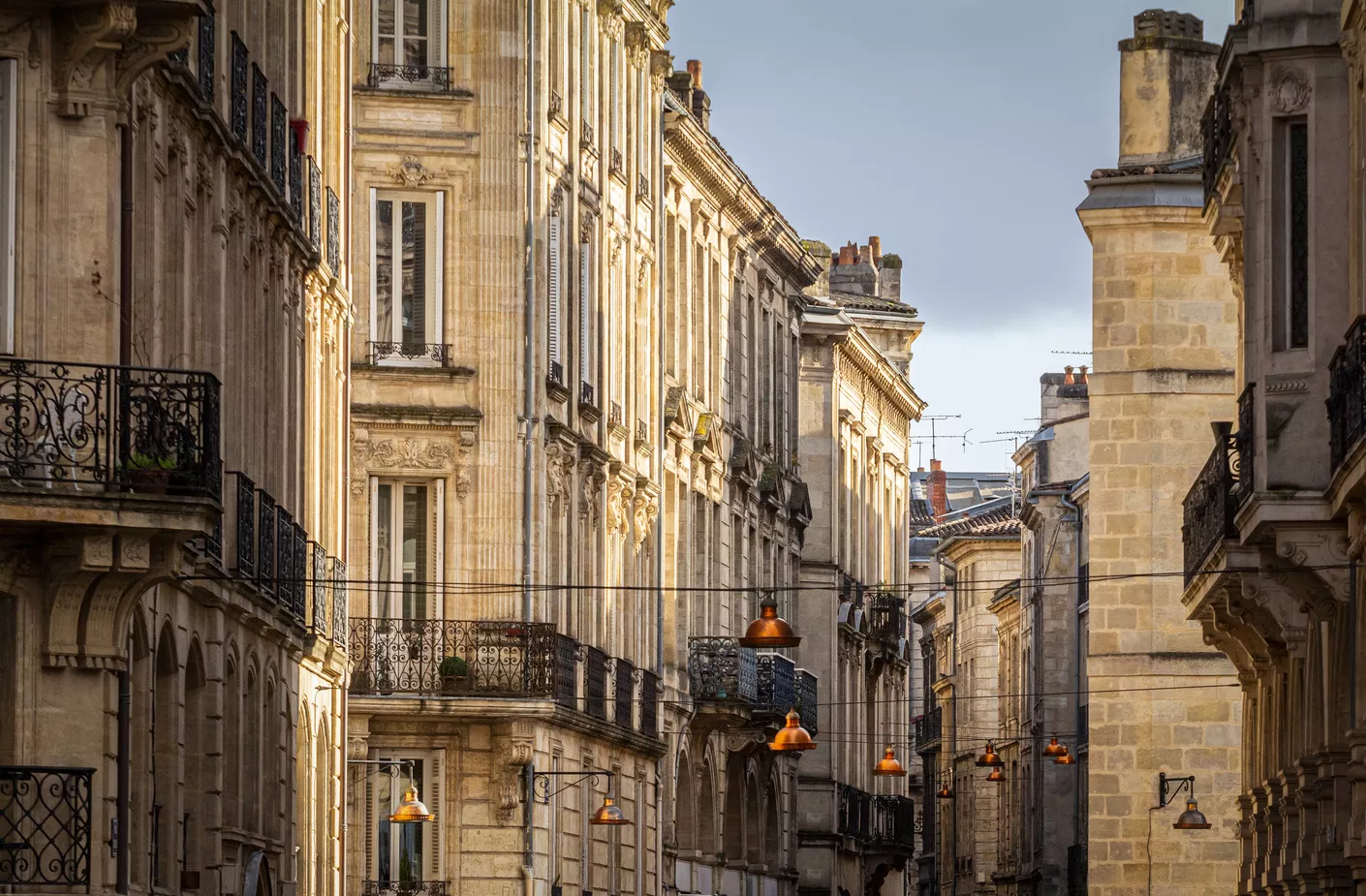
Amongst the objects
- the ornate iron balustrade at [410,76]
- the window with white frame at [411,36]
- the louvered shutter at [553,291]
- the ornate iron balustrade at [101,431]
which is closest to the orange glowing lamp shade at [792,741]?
the louvered shutter at [553,291]

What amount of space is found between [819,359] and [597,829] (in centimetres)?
2555

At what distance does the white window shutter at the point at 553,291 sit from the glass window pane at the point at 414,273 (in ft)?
5.48

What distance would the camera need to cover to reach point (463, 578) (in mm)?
42750

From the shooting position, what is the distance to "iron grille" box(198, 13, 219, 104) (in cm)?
2769

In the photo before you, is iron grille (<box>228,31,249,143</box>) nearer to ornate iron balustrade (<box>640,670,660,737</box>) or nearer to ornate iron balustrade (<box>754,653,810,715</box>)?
ornate iron balustrade (<box>640,670,660,737</box>)

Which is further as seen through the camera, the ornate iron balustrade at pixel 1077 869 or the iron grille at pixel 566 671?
the ornate iron balustrade at pixel 1077 869

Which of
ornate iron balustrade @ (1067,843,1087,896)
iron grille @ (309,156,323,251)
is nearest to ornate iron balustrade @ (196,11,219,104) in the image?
iron grille @ (309,156,323,251)

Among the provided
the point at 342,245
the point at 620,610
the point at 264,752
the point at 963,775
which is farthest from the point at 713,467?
the point at 963,775

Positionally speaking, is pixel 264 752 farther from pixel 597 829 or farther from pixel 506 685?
pixel 597 829

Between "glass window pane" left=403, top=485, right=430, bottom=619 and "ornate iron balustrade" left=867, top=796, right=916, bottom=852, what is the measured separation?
36.1 meters

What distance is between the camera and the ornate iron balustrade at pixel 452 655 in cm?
4178

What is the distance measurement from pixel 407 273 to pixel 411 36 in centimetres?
301

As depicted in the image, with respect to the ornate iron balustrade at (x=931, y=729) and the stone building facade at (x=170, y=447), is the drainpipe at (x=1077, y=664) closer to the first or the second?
the ornate iron balustrade at (x=931, y=729)

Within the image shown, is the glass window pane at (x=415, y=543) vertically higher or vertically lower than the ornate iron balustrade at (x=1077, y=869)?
higher
